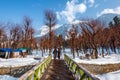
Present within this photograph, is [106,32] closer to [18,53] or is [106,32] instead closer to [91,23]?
[91,23]

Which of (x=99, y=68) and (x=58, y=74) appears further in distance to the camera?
(x=99, y=68)

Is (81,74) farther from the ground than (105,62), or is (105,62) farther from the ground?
(81,74)

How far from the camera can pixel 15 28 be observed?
63031mm

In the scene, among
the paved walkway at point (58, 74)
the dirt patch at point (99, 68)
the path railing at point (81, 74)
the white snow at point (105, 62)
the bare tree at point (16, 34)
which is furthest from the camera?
the bare tree at point (16, 34)

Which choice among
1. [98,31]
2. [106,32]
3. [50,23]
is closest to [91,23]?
[98,31]

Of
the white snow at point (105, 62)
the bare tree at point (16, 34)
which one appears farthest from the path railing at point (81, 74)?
the bare tree at point (16, 34)

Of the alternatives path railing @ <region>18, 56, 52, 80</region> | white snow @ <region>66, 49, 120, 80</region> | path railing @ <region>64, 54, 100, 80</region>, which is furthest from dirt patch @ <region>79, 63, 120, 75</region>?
path railing @ <region>18, 56, 52, 80</region>

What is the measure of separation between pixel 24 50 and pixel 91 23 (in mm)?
20341

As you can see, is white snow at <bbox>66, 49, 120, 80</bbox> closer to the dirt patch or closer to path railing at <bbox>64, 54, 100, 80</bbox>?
the dirt patch

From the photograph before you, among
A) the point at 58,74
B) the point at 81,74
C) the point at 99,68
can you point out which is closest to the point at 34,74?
the point at 81,74

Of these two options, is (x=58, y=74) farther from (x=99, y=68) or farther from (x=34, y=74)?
(x=99, y=68)

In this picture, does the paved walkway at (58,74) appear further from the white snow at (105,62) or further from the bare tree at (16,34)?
the bare tree at (16,34)

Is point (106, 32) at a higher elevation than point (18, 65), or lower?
higher

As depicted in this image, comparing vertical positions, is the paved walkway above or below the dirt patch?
above
